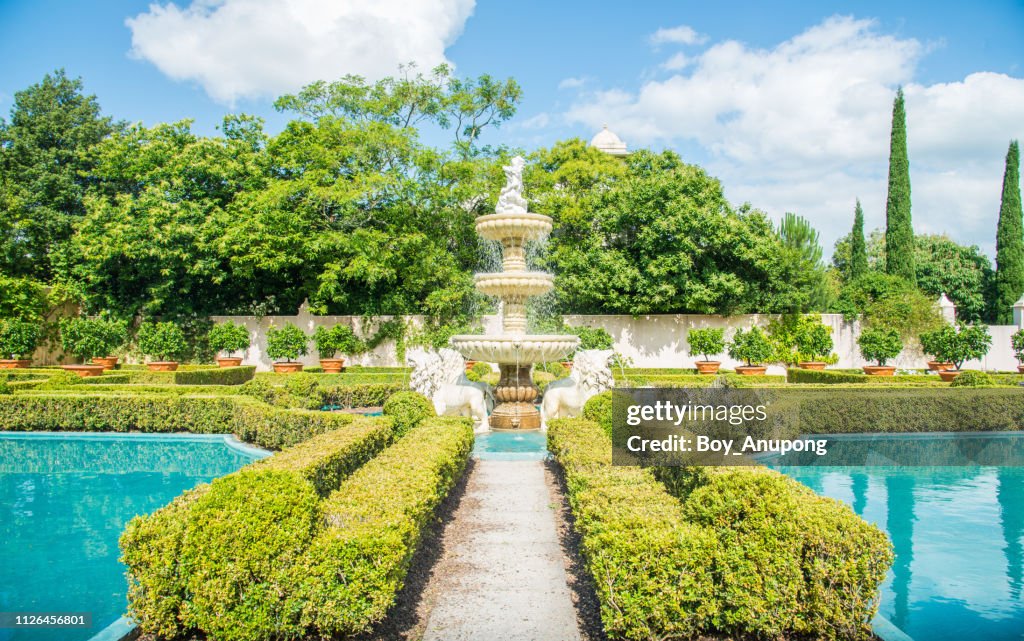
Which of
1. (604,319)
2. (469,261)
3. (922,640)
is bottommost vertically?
(922,640)

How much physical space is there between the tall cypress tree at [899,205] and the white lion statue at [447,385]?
945 inches

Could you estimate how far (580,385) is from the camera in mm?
10266

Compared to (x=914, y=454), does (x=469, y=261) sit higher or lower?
higher

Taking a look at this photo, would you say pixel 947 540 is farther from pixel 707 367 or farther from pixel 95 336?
pixel 95 336

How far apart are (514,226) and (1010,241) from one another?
1092 inches

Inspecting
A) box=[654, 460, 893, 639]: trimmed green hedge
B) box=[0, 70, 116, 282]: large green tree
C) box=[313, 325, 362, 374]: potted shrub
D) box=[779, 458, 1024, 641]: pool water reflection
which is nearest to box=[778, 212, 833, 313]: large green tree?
box=[313, 325, 362, 374]: potted shrub

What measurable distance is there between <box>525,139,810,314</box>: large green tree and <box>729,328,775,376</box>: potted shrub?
1.16 meters

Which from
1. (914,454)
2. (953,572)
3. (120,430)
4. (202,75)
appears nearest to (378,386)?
(120,430)

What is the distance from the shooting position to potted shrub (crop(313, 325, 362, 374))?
2122 cm

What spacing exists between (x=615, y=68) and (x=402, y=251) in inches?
413

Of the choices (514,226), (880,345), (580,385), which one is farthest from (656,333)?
(580,385)

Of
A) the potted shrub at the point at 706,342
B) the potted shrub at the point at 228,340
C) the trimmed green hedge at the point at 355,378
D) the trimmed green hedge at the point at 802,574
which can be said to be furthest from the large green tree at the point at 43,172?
the trimmed green hedge at the point at 802,574

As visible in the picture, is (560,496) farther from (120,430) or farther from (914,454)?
(120,430)

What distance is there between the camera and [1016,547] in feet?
19.4
